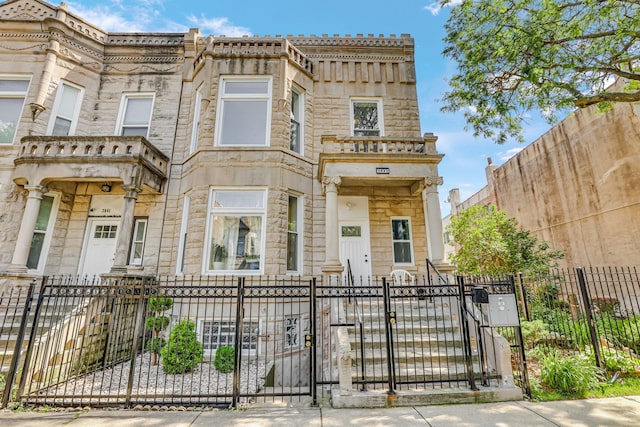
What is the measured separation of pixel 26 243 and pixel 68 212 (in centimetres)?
166

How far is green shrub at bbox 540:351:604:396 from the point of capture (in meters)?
4.94

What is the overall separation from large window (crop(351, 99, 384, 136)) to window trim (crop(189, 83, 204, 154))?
18.5 ft

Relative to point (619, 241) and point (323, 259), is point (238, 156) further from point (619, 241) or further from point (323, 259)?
point (619, 241)

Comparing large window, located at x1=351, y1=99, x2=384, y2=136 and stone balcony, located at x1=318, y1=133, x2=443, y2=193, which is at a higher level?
large window, located at x1=351, y1=99, x2=384, y2=136

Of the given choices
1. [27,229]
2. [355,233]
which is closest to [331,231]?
[355,233]

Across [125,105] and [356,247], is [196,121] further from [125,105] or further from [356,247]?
[356,247]

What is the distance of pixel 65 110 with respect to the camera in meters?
10.3

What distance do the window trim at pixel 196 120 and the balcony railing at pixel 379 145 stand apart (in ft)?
15.3

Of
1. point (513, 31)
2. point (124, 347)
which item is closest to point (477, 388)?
point (124, 347)

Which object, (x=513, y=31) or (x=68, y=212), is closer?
(x=513, y=31)

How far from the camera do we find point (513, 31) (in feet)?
25.0

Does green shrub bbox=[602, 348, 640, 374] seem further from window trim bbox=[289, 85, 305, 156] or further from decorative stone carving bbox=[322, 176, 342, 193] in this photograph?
window trim bbox=[289, 85, 305, 156]

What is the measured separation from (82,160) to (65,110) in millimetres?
3107

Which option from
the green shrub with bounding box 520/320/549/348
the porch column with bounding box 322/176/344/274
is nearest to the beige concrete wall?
the green shrub with bounding box 520/320/549/348
